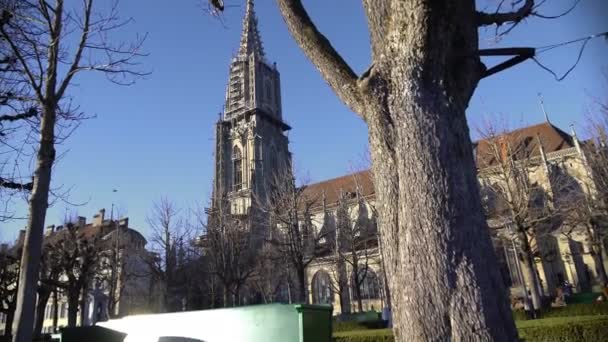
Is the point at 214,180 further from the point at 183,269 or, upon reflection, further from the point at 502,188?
the point at 502,188

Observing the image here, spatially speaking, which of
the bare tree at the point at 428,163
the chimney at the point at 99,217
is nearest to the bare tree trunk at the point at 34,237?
the bare tree at the point at 428,163

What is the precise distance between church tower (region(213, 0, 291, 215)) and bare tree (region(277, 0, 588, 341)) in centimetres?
4973

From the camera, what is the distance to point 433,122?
341cm

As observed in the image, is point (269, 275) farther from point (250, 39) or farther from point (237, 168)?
point (250, 39)

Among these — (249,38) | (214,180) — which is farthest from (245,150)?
(249,38)

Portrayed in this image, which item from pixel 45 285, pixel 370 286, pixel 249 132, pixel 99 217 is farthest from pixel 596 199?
pixel 99 217

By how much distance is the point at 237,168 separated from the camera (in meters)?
60.8

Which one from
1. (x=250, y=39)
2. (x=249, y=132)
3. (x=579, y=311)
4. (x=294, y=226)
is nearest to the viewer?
(x=579, y=311)

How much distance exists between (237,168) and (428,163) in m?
58.4

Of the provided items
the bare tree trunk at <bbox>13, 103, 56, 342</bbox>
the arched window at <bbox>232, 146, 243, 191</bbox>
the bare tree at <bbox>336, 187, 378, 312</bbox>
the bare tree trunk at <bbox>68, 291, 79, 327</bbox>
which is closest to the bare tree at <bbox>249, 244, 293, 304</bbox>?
the bare tree at <bbox>336, 187, 378, 312</bbox>

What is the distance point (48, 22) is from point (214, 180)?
52.8m

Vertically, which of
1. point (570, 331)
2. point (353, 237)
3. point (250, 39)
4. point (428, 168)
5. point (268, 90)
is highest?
point (250, 39)

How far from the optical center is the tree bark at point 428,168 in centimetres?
296

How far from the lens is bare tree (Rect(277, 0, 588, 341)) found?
9.71 ft
